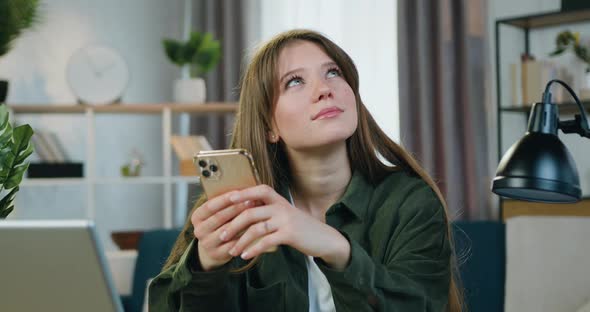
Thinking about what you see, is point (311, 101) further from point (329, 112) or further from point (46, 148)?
point (46, 148)

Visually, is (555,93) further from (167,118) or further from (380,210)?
(380,210)

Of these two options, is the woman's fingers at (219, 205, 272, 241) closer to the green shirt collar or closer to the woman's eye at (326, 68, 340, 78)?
the green shirt collar

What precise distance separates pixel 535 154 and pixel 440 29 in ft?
Answer: 8.25

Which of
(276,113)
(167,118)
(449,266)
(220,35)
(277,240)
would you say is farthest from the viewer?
(220,35)

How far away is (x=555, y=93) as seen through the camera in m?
3.31

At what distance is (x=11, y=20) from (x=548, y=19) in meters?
2.33

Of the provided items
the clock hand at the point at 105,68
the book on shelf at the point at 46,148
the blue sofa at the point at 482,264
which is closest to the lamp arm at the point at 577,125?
the blue sofa at the point at 482,264

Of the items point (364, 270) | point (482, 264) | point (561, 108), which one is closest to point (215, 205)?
point (364, 270)

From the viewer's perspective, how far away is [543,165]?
3.84 ft

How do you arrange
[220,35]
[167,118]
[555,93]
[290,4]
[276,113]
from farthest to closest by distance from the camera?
1. [220,35]
2. [290,4]
3. [167,118]
4. [555,93]
5. [276,113]

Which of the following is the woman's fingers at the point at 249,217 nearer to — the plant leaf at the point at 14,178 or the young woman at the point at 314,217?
the young woman at the point at 314,217

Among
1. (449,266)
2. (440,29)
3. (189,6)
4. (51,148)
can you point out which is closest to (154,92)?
(189,6)

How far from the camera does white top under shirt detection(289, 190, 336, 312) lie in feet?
4.91

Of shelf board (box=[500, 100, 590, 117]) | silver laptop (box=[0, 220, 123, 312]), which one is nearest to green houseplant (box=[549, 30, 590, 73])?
shelf board (box=[500, 100, 590, 117])
